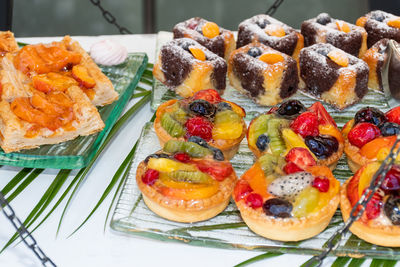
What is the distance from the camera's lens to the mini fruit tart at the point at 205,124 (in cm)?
228

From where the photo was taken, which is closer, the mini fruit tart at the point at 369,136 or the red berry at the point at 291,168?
the red berry at the point at 291,168

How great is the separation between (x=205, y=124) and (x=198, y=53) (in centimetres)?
68

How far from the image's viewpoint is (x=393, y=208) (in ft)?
5.74

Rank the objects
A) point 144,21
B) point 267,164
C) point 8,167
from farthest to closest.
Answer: point 144,21 < point 8,167 < point 267,164

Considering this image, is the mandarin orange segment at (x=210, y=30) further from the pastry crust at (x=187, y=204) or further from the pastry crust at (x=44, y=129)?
the pastry crust at (x=187, y=204)

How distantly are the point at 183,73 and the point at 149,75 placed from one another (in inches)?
17.8

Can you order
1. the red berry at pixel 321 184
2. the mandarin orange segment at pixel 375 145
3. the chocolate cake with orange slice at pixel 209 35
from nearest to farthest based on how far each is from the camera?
the red berry at pixel 321 184 → the mandarin orange segment at pixel 375 145 → the chocolate cake with orange slice at pixel 209 35

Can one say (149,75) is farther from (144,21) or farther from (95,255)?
(144,21)

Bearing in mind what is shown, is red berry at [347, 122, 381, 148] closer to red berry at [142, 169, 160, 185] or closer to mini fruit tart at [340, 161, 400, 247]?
mini fruit tart at [340, 161, 400, 247]

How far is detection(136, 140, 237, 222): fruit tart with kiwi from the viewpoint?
6.23ft

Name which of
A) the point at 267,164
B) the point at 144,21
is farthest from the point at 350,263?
the point at 144,21

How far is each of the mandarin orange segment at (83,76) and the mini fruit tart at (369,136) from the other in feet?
4.34

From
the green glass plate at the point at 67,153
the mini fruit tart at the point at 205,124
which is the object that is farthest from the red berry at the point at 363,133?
the green glass plate at the point at 67,153

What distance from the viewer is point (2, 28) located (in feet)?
13.1
